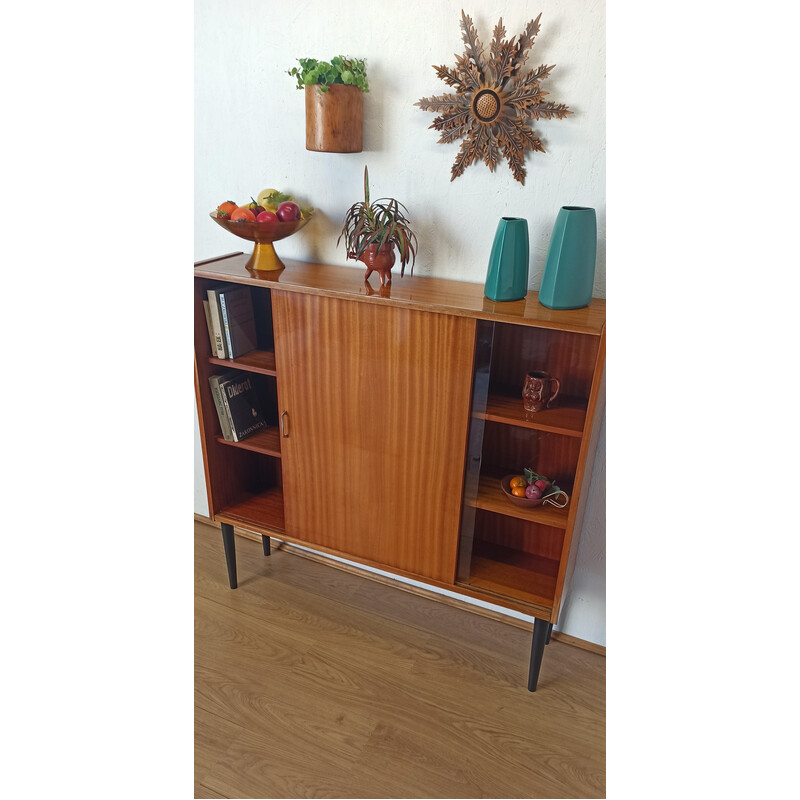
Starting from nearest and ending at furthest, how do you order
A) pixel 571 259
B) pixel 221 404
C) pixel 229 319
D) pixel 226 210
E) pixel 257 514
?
pixel 571 259
pixel 226 210
pixel 229 319
pixel 221 404
pixel 257 514

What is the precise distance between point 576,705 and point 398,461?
932mm

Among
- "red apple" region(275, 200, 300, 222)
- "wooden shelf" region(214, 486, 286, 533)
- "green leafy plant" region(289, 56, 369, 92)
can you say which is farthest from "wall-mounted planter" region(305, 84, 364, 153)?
"wooden shelf" region(214, 486, 286, 533)

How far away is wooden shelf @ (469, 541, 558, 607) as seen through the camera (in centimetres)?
187

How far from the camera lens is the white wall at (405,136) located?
5.30 feet

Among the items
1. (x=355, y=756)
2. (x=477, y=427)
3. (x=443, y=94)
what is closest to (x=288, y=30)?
(x=443, y=94)

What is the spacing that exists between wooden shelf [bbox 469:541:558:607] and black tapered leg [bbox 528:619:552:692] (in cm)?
8

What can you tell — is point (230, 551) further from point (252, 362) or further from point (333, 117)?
point (333, 117)

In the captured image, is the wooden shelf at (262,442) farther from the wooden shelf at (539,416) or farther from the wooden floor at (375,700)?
the wooden shelf at (539,416)

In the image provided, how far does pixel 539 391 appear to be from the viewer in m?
1.69

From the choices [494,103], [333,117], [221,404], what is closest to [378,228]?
[333,117]

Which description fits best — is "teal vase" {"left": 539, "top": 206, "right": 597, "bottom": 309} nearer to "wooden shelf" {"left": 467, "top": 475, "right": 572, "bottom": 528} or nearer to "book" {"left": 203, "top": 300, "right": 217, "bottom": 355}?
"wooden shelf" {"left": 467, "top": 475, "right": 572, "bottom": 528}

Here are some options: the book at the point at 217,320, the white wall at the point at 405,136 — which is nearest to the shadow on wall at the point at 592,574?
the white wall at the point at 405,136

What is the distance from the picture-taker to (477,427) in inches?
68.2

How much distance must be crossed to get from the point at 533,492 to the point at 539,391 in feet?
0.99
